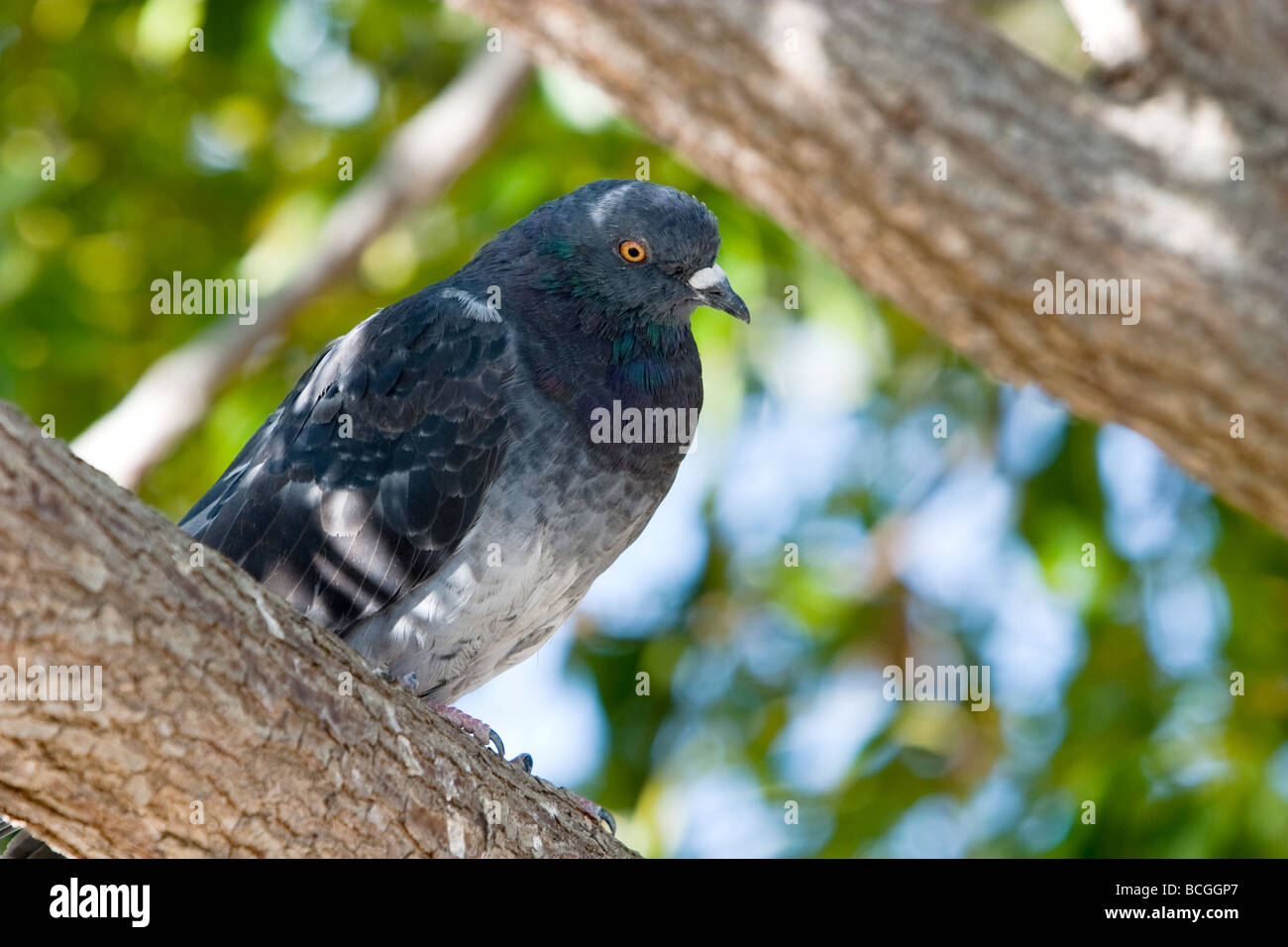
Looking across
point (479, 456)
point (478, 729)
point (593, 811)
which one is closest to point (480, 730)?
point (478, 729)

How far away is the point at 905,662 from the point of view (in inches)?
319

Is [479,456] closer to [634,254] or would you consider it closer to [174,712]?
[634,254]

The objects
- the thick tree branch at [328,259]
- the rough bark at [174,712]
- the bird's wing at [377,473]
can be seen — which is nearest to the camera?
the rough bark at [174,712]

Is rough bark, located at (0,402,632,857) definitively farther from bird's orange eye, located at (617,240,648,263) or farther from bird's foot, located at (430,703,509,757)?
bird's orange eye, located at (617,240,648,263)

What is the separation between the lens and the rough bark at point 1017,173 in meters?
5.01

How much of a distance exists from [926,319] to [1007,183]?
0.64 metres

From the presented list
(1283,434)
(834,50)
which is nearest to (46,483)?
(834,50)

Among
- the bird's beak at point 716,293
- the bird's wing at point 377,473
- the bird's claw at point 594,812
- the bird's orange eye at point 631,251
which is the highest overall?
the bird's orange eye at point 631,251

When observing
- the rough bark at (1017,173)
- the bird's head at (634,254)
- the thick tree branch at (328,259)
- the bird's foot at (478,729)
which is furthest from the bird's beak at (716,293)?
the thick tree branch at (328,259)

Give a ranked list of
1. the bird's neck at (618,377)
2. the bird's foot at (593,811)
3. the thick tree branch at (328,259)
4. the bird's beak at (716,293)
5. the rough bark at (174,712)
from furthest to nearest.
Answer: the thick tree branch at (328,259) → the bird's beak at (716,293) → the bird's neck at (618,377) → the bird's foot at (593,811) → the rough bark at (174,712)

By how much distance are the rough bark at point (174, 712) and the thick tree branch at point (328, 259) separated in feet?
9.15

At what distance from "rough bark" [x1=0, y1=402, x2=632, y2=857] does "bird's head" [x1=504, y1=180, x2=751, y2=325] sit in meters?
1.99

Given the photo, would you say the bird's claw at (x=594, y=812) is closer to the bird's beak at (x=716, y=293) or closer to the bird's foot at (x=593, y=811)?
the bird's foot at (x=593, y=811)
